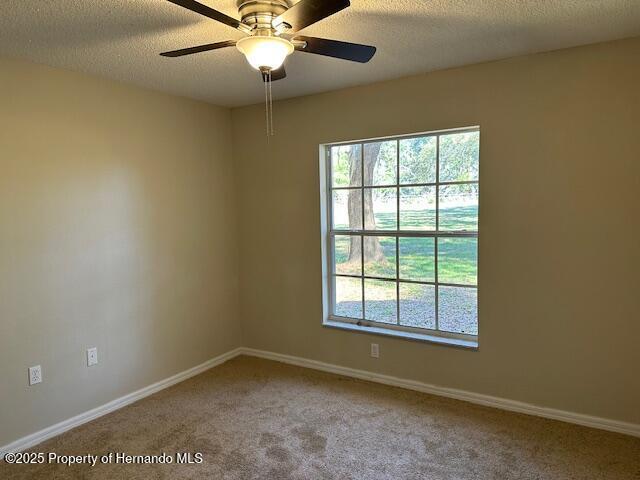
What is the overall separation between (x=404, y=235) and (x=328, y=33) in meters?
1.57

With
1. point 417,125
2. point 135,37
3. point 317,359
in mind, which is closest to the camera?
point 135,37

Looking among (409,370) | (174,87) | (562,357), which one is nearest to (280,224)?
(174,87)

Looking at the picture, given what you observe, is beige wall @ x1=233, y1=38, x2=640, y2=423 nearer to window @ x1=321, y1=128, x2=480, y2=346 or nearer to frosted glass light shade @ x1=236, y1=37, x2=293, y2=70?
window @ x1=321, y1=128, x2=480, y2=346

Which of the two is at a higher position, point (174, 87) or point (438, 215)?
point (174, 87)

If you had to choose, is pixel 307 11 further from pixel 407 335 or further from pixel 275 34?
pixel 407 335

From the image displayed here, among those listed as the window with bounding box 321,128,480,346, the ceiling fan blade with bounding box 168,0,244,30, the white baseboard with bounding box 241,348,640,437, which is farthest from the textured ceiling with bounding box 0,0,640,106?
the white baseboard with bounding box 241,348,640,437

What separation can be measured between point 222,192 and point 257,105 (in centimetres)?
81

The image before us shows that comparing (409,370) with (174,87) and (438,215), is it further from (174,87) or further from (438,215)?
(174,87)

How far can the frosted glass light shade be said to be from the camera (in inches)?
66.2

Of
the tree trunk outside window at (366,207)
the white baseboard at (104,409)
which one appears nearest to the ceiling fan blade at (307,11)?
the tree trunk outside window at (366,207)

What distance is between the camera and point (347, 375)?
355 cm

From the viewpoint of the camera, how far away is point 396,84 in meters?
3.18

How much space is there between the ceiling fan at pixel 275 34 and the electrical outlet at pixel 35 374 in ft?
6.71

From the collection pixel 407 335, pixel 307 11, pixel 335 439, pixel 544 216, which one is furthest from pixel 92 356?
pixel 544 216
